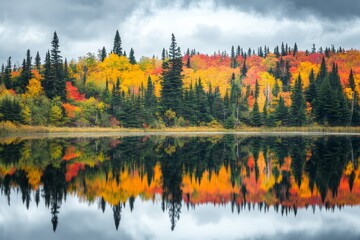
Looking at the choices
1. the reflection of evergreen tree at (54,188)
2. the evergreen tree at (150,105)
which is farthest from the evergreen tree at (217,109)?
the reflection of evergreen tree at (54,188)

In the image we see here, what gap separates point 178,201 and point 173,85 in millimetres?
99213

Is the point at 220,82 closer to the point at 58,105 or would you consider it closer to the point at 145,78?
the point at 145,78

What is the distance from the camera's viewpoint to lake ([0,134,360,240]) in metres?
12.9

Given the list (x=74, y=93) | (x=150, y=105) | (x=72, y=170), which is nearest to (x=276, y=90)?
(x=150, y=105)

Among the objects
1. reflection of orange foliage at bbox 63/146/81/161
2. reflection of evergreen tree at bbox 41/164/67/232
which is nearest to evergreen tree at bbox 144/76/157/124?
reflection of orange foliage at bbox 63/146/81/161

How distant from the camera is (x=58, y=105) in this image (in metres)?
92.8

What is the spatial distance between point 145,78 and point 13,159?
108 m

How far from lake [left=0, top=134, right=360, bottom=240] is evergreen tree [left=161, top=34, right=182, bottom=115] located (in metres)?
81.5

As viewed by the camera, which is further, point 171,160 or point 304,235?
point 171,160

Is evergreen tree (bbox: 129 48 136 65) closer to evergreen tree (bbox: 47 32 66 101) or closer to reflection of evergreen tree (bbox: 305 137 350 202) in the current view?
evergreen tree (bbox: 47 32 66 101)

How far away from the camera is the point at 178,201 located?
54.3ft

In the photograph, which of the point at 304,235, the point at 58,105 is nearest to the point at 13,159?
the point at 304,235

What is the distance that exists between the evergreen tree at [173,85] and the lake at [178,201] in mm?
81471

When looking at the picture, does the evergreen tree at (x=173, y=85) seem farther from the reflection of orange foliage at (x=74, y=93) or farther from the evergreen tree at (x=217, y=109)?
the reflection of orange foliage at (x=74, y=93)
